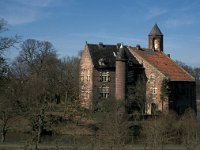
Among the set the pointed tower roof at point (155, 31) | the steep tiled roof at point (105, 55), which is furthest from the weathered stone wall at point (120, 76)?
the pointed tower roof at point (155, 31)

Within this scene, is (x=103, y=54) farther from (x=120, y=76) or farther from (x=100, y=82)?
(x=120, y=76)

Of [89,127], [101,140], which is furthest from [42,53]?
[101,140]

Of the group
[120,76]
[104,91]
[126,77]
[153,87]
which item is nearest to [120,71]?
[120,76]

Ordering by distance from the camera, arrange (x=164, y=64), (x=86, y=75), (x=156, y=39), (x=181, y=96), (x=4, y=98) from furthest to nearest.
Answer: (x=156, y=39) → (x=164, y=64) → (x=181, y=96) → (x=86, y=75) → (x=4, y=98)

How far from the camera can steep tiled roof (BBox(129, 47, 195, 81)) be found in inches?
2463

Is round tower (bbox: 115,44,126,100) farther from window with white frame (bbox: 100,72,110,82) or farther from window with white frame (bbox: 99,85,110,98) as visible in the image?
window with white frame (bbox: 100,72,110,82)

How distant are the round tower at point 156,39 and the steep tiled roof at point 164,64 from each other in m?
2.32

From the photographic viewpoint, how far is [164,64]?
6531cm

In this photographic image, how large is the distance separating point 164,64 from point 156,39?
24.1 ft

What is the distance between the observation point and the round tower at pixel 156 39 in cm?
7069

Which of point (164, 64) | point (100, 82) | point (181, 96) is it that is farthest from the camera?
point (164, 64)

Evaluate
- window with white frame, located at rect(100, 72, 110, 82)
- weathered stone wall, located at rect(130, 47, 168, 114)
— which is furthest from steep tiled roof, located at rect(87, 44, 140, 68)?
weathered stone wall, located at rect(130, 47, 168, 114)

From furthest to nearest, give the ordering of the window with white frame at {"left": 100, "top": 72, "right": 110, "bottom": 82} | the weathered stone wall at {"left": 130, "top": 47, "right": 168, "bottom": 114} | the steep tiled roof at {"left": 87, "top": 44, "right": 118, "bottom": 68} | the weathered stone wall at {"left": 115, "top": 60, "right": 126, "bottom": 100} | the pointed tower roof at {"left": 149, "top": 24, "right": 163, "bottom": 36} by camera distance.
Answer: the pointed tower roof at {"left": 149, "top": 24, "right": 163, "bottom": 36}
the window with white frame at {"left": 100, "top": 72, "right": 110, "bottom": 82}
the steep tiled roof at {"left": 87, "top": 44, "right": 118, "bottom": 68}
the weathered stone wall at {"left": 130, "top": 47, "right": 168, "bottom": 114}
the weathered stone wall at {"left": 115, "top": 60, "right": 126, "bottom": 100}

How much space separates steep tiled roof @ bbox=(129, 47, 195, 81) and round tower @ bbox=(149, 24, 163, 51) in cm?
232
